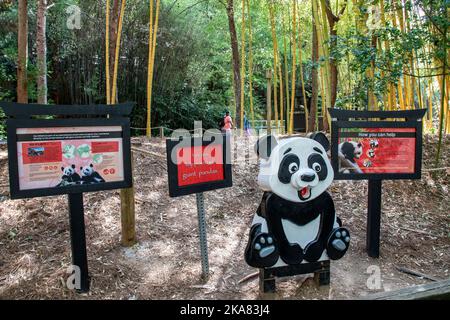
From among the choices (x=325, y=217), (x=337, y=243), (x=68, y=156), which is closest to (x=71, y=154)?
(x=68, y=156)

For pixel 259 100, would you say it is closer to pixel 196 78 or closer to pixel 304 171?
pixel 196 78

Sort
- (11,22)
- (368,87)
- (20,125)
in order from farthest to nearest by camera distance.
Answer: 1. (11,22)
2. (368,87)
3. (20,125)

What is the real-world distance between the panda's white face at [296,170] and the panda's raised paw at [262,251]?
311mm

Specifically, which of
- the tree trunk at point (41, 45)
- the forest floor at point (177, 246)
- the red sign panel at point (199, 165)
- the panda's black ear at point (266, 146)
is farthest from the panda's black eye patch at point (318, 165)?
the tree trunk at point (41, 45)

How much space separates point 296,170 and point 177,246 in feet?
4.57

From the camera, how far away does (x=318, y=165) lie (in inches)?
98.9

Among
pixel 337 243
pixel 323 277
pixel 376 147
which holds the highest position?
pixel 376 147

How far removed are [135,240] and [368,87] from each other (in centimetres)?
306

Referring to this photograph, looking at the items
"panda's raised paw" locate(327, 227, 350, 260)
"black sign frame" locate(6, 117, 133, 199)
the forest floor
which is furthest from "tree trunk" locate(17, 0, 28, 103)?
"panda's raised paw" locate(327, 227, 350, 260)

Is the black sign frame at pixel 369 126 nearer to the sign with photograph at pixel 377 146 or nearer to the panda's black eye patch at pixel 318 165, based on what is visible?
the sign with photograph at pixel 377 146

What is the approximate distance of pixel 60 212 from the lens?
11.4ft

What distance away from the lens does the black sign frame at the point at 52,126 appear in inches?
85.7

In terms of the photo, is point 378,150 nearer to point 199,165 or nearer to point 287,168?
point 287,168

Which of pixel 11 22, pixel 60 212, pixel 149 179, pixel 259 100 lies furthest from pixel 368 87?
pixel 259 100
